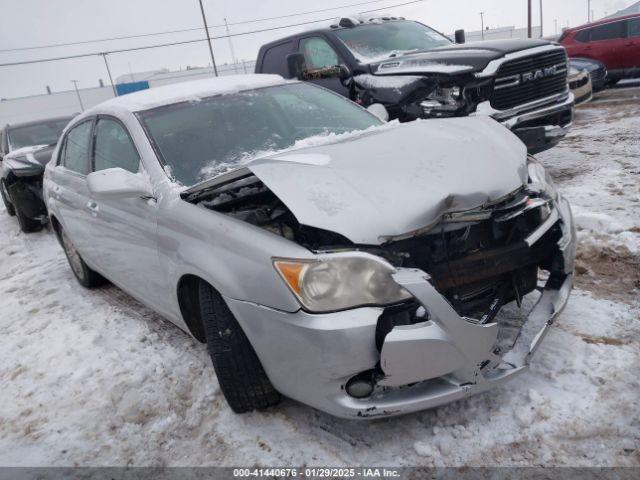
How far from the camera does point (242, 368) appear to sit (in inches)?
88.7

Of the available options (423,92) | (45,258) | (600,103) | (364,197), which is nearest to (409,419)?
(364,197)

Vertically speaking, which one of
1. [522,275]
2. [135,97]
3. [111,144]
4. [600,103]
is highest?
[135,97]

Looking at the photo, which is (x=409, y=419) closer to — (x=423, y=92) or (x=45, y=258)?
(x=423, y=92)

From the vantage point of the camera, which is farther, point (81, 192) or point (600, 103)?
point (600, 103)

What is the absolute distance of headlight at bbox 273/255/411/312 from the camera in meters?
1.90

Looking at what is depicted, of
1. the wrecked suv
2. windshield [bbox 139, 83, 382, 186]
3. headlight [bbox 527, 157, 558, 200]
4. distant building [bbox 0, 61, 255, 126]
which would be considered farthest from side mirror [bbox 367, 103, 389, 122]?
distant building [bbox 0, 61, 255, 126]

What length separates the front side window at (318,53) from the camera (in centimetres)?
639

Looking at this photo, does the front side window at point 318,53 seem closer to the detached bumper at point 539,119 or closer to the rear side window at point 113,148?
the detached bumper at point 539,119

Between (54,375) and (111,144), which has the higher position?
(111,144)

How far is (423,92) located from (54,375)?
Answer: 4295 millimetres

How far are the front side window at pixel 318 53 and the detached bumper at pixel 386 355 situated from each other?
504cm

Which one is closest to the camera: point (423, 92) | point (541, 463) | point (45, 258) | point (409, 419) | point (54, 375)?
point (541, 463)

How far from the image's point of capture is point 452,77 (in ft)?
16.4

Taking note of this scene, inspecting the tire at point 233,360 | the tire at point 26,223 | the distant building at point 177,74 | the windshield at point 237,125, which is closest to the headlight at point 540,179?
the windshield at point 237,125
